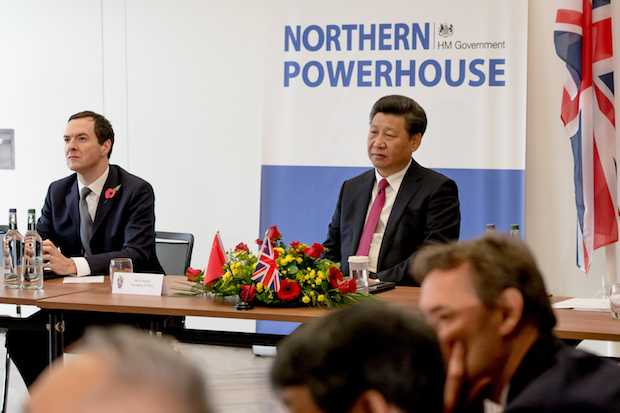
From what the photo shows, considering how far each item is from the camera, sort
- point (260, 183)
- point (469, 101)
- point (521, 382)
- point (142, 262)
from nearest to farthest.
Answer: point (521, 382) → point (142, 262) → point (469, 101) → point (260, 183)

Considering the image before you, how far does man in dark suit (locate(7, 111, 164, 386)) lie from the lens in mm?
3246

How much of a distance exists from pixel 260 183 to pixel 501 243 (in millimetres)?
3760

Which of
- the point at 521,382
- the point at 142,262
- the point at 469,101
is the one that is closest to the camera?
the point at 521,382

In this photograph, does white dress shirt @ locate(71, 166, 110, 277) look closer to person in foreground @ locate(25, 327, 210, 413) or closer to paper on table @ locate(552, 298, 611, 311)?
paper on table @ locate(552, 298, 611, 311)

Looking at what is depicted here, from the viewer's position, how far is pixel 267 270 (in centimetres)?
238

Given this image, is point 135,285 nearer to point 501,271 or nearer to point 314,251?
point 314,251

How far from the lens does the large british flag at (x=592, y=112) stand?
3803 mm

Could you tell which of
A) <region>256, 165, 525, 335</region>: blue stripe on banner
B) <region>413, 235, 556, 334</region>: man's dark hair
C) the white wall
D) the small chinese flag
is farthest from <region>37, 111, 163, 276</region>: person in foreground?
<region>413, 235, 556, 334</region>: man's dark hair

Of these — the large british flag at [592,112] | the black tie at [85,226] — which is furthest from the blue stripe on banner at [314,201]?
the black tie at [85,226]

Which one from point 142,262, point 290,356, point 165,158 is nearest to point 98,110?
point 165,158

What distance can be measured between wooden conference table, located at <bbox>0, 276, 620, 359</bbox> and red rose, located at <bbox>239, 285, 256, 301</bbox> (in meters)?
0.05

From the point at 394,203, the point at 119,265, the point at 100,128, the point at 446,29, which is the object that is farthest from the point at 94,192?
the point at 446,29

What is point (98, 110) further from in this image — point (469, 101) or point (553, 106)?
point (553, 106)

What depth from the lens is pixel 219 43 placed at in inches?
190
